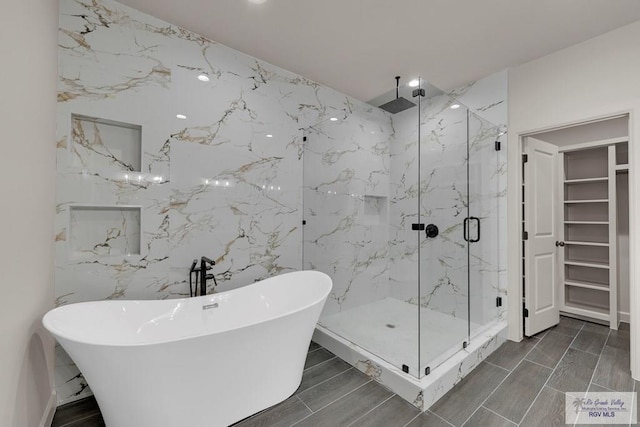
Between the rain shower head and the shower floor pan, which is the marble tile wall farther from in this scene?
the shower floor pan

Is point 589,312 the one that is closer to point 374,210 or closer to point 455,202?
point 455,202

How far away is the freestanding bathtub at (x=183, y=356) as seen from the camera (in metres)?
1.16

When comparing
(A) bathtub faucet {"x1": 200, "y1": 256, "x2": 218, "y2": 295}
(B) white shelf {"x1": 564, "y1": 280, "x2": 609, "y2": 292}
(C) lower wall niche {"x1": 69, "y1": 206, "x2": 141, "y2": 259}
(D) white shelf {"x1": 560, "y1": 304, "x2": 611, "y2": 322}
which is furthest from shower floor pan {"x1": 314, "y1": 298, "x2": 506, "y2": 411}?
(C) lower wall niche {"x1": 69, "y1": 206, "x2": 141, "y2": 259}

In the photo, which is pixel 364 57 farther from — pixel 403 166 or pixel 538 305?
pixel 538 305

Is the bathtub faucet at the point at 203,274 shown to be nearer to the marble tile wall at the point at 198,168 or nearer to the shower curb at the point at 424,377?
the marble tile wall at the point at 198,168

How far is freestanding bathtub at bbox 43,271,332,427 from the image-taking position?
3.81 ft

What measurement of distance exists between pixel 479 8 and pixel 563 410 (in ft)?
8.88

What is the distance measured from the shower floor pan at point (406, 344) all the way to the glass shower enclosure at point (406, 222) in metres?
0.02

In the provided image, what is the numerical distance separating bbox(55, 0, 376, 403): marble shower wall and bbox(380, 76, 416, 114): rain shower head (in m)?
1.27

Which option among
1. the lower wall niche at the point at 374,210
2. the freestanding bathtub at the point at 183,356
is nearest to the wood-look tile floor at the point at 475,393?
the freestanding bathtub at the point at 183,356

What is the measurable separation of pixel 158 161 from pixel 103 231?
62 cm

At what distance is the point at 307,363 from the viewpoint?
2.19 metres

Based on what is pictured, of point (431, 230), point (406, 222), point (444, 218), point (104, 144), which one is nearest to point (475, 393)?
point (431, 230)

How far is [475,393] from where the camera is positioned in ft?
5.87
